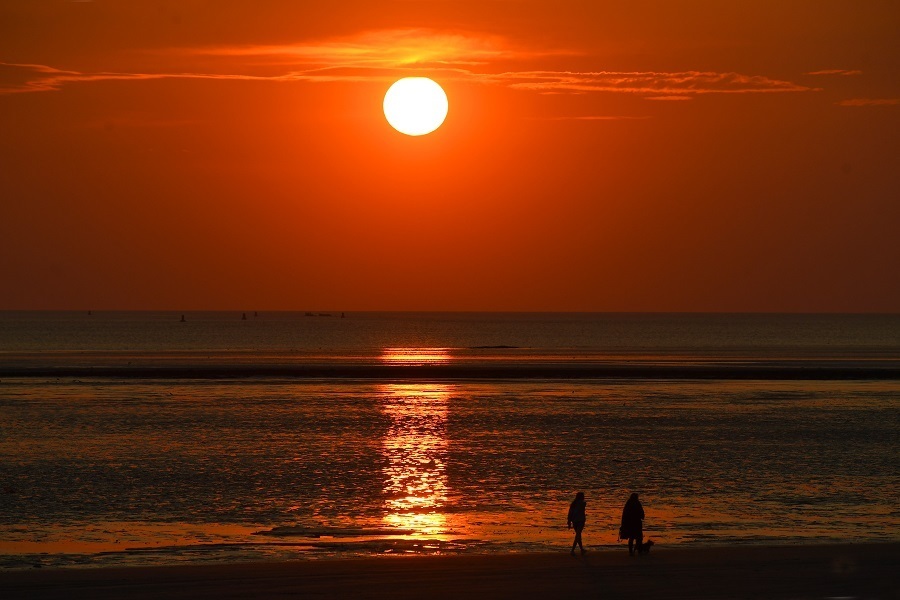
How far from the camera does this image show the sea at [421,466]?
2675 cm

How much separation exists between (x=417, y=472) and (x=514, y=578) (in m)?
17.4

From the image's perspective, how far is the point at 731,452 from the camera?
44938 mm

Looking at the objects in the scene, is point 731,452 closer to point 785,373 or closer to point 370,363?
point 785,373

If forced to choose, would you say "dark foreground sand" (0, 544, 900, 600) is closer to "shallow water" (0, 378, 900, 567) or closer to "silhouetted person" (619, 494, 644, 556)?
"silhouetted person" (619, 494, 644, 556)

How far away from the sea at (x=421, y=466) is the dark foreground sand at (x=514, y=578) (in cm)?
197

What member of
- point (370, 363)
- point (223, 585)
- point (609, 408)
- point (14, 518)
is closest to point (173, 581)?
point (223, 585)

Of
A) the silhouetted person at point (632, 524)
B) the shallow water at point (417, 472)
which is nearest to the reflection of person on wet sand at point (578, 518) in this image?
the silhouetted person at point (632, 524)

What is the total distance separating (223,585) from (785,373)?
85.8 meters

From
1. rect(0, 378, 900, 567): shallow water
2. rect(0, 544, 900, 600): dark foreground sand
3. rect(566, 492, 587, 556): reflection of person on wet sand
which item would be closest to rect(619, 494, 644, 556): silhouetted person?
rect(0, 544, 900, 600): dark foreground sand

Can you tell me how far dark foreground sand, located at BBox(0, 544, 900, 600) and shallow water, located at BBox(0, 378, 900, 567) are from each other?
89.4 inches

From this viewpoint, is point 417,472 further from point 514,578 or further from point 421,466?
point 514,578

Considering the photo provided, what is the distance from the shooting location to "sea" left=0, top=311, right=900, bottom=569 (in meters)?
26.8

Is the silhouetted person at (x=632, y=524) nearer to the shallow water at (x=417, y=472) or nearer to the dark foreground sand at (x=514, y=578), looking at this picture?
the dark foreground sand at (x=514, y=578)

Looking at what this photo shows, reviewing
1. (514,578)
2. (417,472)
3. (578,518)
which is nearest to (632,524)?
(578,518)
